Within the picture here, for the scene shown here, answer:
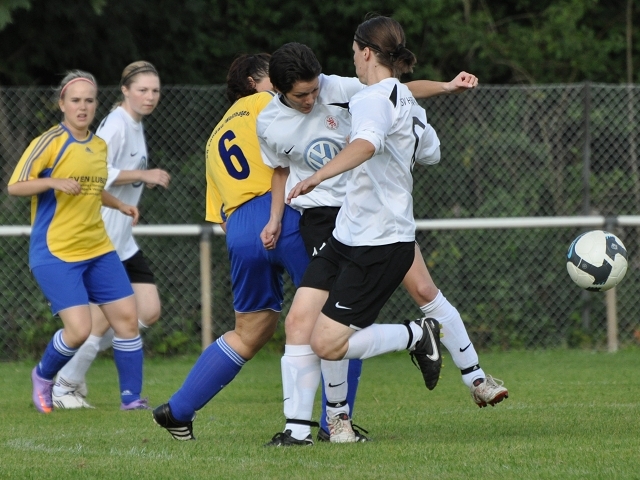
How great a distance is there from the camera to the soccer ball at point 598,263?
5.80 m

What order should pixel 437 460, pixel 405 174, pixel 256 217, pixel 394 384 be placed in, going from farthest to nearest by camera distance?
pixel 394 384
pixel 256 217
pixel 405 174
pixel 437 460

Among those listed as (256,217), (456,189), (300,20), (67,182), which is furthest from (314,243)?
(300,20)

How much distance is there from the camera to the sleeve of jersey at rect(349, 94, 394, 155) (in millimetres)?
4570

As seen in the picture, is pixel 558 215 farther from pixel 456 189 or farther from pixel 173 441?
pixel 173 441

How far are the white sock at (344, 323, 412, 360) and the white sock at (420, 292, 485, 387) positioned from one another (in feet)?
1.77

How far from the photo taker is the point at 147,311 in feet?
25.4

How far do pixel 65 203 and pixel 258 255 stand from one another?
7.11 ft

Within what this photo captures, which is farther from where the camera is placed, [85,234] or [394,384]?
[394,384]

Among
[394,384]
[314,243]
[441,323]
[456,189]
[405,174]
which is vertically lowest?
[394,384]

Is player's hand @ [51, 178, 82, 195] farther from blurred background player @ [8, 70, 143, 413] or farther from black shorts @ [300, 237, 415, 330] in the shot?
black shorts @ [300, 237, 415, 330]

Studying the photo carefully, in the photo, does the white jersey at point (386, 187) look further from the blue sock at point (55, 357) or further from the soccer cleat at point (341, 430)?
the blue sock at point (55, 357)

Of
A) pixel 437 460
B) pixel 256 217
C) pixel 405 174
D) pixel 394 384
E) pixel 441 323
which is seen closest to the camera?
pixel 437 460

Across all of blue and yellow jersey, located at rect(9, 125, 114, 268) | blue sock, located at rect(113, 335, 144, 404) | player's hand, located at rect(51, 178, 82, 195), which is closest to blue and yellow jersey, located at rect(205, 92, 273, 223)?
player's hand, located at rect(51, 178, 82, 195)

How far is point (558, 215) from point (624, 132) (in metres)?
1.00
